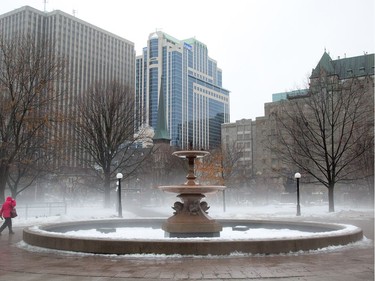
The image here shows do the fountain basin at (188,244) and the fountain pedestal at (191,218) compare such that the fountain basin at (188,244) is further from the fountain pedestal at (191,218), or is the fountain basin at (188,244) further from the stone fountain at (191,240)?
the fountain pedestal at (191,218)

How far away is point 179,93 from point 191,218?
113 metres

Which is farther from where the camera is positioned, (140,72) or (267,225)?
(140,72)

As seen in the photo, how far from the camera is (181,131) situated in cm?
12325

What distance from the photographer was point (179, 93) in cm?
12788

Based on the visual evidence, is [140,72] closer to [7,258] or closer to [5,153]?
[5,153]

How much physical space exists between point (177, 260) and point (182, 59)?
13207 cm

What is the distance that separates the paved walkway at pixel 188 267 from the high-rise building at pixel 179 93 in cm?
9933

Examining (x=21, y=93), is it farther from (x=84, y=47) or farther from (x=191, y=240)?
(x=84, y=47)

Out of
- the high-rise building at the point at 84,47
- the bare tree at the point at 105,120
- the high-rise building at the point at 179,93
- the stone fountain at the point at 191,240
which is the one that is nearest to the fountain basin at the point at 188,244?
the stone fountain at the point at 191,240

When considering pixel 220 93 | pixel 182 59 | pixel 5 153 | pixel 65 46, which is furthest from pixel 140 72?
pixel 5 153

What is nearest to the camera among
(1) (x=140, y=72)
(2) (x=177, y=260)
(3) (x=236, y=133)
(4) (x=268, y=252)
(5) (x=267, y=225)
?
(2) (x=177, y=260)

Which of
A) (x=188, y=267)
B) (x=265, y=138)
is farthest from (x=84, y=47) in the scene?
(x=188, y=267)

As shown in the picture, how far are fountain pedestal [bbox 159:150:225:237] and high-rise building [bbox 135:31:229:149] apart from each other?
94.4 metres

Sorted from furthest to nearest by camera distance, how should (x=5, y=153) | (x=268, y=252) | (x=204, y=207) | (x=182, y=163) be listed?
(x=182, y=163) < (x=5, y=153) < (x=204, y=207) < (x=268, y=252)
